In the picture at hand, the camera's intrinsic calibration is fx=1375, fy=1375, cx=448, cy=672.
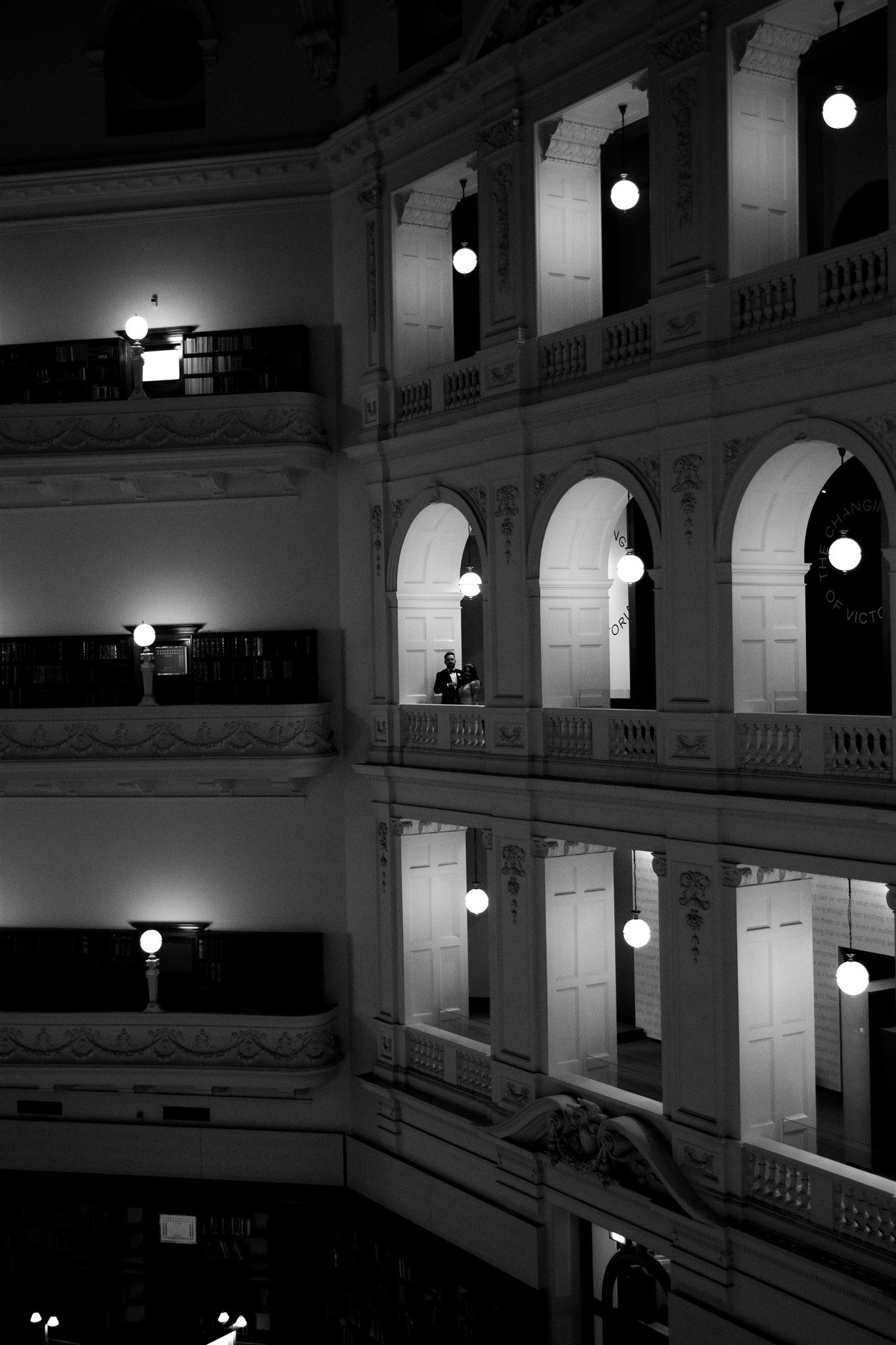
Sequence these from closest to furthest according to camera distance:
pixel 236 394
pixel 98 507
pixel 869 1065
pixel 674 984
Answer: pixel 674 984 → pixel 869 1065 → pixel 236 394 → pixel 98 507

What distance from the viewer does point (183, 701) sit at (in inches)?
701

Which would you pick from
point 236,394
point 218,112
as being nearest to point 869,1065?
point 236,394

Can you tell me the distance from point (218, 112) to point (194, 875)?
990 centimetres

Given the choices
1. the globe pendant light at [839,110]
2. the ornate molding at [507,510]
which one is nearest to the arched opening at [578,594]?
the ornate molding at [507,510]

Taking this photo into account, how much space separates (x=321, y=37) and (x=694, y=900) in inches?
448

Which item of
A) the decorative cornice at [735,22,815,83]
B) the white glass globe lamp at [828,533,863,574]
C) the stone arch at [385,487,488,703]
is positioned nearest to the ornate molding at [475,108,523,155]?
the decorative cornice at [735,22,815,83]

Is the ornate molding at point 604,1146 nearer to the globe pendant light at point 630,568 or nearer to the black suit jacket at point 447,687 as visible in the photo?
the black suit jacket at point 447,687

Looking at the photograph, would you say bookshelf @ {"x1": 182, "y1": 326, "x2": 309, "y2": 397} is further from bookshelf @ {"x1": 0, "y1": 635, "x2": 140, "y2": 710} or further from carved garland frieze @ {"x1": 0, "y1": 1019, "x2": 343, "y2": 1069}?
carved garland frieze @ {"x1": 0, "y1": 1019, "x2": 343, "y2": 1069}

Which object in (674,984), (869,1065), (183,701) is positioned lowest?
(869,1065)

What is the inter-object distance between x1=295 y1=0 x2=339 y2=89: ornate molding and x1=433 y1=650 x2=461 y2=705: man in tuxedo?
740 cm

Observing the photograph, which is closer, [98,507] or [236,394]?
[236,394]

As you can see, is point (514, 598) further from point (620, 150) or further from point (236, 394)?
point (620, 150)

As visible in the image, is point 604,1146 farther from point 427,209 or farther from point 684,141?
point 427,209

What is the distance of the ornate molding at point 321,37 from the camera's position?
1681 centimetres
